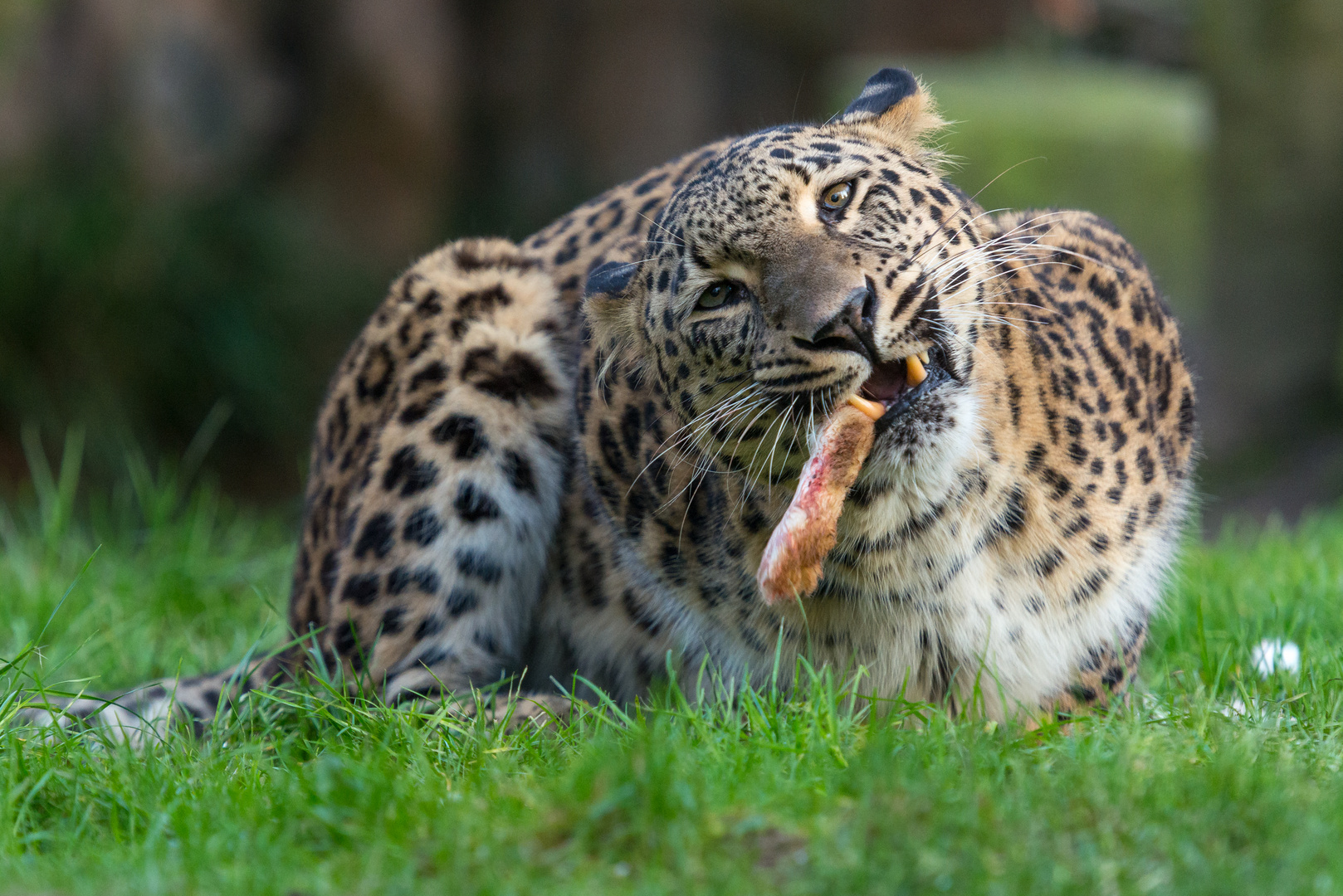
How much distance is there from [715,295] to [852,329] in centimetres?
54

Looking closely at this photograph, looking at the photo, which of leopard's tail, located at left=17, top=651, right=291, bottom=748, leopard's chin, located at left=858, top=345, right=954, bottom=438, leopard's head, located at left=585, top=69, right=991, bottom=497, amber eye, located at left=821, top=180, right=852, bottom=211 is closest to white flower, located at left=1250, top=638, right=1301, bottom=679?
leopard's head, located at left=585, top=69, right=991, bottom=497

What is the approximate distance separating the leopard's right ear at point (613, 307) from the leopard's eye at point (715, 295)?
0.47 metres

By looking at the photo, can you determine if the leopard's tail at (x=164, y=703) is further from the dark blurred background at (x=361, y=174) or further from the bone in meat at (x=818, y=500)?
the dark blurred background at (x=361, y=174)

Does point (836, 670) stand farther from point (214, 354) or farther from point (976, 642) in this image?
point (214, 354)

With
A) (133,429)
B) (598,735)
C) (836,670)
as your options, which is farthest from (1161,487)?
(133,429)

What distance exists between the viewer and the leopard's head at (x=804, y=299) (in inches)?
146

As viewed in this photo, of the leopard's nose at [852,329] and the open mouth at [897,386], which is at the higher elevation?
the leopard's nose at [852,329]

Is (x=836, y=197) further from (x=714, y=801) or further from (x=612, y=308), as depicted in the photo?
(x=714, y=801)

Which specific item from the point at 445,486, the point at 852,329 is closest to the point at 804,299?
the point at 852,329

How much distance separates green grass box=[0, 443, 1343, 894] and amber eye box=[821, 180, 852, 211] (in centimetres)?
140

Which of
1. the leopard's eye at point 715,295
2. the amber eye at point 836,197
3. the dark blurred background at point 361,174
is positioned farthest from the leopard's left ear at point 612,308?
the dark blurred background at point 361,174

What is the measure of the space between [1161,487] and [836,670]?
130 cm

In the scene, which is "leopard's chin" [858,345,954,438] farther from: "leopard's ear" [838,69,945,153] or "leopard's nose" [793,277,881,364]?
"leopard's ear" [838,69,945,153]

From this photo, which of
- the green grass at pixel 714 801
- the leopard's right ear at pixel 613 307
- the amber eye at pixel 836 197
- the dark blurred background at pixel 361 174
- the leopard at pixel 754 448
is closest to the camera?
the green grass at pixel 714 801
